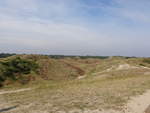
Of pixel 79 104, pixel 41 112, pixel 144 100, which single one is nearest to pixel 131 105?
pixel 144 100

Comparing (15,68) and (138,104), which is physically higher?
(138,104)

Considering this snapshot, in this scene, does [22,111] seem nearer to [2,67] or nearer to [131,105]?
[131,105]

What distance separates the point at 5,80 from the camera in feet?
102

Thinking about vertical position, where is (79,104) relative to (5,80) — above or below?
above

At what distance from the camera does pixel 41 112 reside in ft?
30.7

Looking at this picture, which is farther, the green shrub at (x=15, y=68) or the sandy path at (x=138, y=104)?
the green shrub at (x=15, y=68)

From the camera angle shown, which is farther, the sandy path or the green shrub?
the green shrub

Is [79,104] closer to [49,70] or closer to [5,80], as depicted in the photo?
[5,80]

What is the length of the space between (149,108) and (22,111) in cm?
646

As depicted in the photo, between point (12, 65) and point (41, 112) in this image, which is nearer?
point (41, 112)

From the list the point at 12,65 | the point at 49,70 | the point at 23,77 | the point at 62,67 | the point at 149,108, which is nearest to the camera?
the point at 149,108

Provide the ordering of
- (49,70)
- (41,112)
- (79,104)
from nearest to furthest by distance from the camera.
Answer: (41,112), (79,104), (49,70)

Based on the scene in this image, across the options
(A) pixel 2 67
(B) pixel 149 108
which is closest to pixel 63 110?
(B) pixel 149 108

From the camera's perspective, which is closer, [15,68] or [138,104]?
[138,104]
